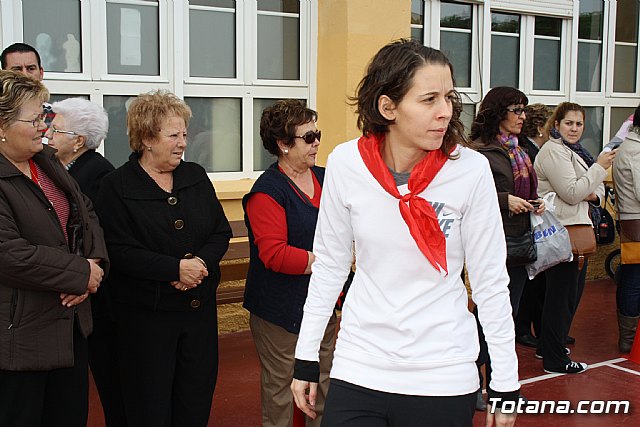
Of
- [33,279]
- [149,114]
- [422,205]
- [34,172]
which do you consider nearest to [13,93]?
[34,172]

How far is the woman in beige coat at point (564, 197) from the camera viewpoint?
6.26m

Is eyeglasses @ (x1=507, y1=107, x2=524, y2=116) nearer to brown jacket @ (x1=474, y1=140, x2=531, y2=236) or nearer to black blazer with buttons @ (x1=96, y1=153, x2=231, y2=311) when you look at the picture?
brown jacket @ (x1=474, y1=140, x2=531, y2=236)

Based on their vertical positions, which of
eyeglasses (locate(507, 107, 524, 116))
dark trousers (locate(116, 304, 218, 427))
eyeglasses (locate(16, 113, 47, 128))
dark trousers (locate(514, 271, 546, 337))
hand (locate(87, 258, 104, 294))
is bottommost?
dark trousers (locate(514, 271, 546, 337))

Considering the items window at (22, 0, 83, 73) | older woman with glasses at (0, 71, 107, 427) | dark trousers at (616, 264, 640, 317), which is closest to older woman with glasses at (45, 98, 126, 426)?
older woman with glasses at (0, 71, 107, 427)

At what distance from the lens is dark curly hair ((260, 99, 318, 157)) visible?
4.48m

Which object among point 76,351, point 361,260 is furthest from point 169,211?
point 361,260

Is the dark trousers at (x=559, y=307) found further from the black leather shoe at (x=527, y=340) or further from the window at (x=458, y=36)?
the window at (x=458, y=36)

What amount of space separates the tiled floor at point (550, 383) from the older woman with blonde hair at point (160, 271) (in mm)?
1175

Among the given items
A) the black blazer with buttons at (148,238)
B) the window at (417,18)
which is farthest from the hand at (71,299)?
the window at (417,18)

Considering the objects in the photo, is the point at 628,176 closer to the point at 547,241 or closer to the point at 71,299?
the point at 547,241

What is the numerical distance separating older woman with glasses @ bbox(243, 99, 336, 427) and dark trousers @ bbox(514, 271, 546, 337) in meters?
3.27

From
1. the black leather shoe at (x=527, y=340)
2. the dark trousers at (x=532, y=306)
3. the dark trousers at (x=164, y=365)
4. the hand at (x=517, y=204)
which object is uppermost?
the hand at (x=517, y=204)

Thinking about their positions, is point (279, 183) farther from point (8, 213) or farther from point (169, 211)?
point (8, 213)

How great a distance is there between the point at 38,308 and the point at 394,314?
1.70 m
